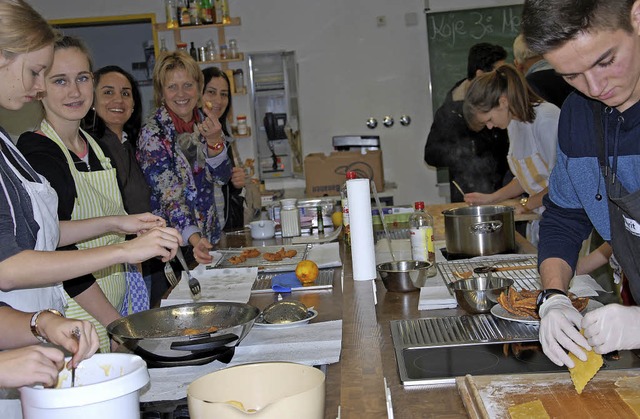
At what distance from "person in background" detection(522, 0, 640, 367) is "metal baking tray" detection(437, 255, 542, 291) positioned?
0.98 ft

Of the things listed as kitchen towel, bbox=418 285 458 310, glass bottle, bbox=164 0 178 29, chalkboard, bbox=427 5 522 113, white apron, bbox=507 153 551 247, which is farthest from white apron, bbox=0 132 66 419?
chalkboard, bbox=427 5 522 113

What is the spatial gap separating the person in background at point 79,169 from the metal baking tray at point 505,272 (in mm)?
1028

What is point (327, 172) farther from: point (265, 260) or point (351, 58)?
point (265, 260)

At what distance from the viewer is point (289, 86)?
735cm

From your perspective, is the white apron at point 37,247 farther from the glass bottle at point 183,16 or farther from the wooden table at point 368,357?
the glass bottle at point 183,16

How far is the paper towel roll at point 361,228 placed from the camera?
8.30 ft

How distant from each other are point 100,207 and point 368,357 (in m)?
1.40

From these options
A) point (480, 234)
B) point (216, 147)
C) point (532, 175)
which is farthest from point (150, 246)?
point (532, 175)

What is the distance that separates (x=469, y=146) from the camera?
5.88m

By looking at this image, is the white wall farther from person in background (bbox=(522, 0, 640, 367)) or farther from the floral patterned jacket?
person in background (bbox=(522, 0, 640, 367))

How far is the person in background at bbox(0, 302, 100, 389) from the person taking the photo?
1.31 metres

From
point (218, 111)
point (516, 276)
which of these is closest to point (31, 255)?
point (516, 276)

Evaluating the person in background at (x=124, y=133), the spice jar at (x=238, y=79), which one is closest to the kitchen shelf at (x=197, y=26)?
the spice jar at (x=238, y=79)

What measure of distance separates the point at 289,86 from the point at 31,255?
579cm
